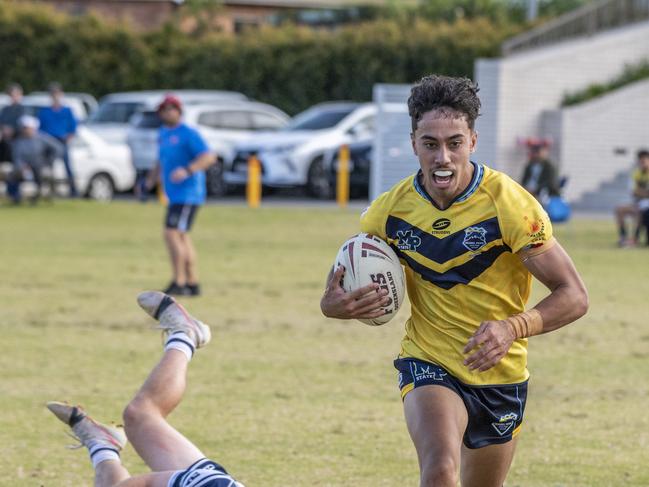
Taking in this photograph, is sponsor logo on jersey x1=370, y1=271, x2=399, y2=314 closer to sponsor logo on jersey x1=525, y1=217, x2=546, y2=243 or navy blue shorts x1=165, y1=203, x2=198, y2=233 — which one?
sponsor logo on jersey x1=525, y1=217, x2=546, y2=243

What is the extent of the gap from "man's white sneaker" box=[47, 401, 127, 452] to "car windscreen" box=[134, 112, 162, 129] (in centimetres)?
2240

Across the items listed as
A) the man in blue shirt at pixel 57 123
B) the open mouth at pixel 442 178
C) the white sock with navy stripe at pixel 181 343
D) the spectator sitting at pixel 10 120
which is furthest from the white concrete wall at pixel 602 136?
the open mouth at pixel 442 178

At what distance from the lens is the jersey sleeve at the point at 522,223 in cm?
514

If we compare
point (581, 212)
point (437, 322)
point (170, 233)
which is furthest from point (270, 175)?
point (437, 322)

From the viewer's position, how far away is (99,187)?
89.6ft

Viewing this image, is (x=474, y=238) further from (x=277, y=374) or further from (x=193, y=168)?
(x=193, y=168)

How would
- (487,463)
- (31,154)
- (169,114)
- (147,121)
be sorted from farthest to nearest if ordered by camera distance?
(147,121) → (31,154) → (169,114) → (487,463)

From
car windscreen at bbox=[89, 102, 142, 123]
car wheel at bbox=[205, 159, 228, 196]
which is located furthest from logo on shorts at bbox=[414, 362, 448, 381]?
car windscreen at bbox=[89, 102, 142, 123]

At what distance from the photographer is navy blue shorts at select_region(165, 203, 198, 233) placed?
1359cm

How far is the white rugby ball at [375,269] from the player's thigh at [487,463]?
2.16 ft

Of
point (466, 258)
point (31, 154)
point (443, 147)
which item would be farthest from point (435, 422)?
point (31, 154)

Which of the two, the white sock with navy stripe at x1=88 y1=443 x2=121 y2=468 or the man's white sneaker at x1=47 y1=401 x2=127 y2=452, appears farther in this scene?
the man's white sneaker at x1=47 y1=401 x2=127 y2=452

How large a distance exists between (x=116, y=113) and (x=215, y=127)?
11.1 feet

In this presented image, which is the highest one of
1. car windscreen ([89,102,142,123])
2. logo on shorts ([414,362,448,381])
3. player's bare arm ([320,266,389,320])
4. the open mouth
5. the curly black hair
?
the curly black hair
